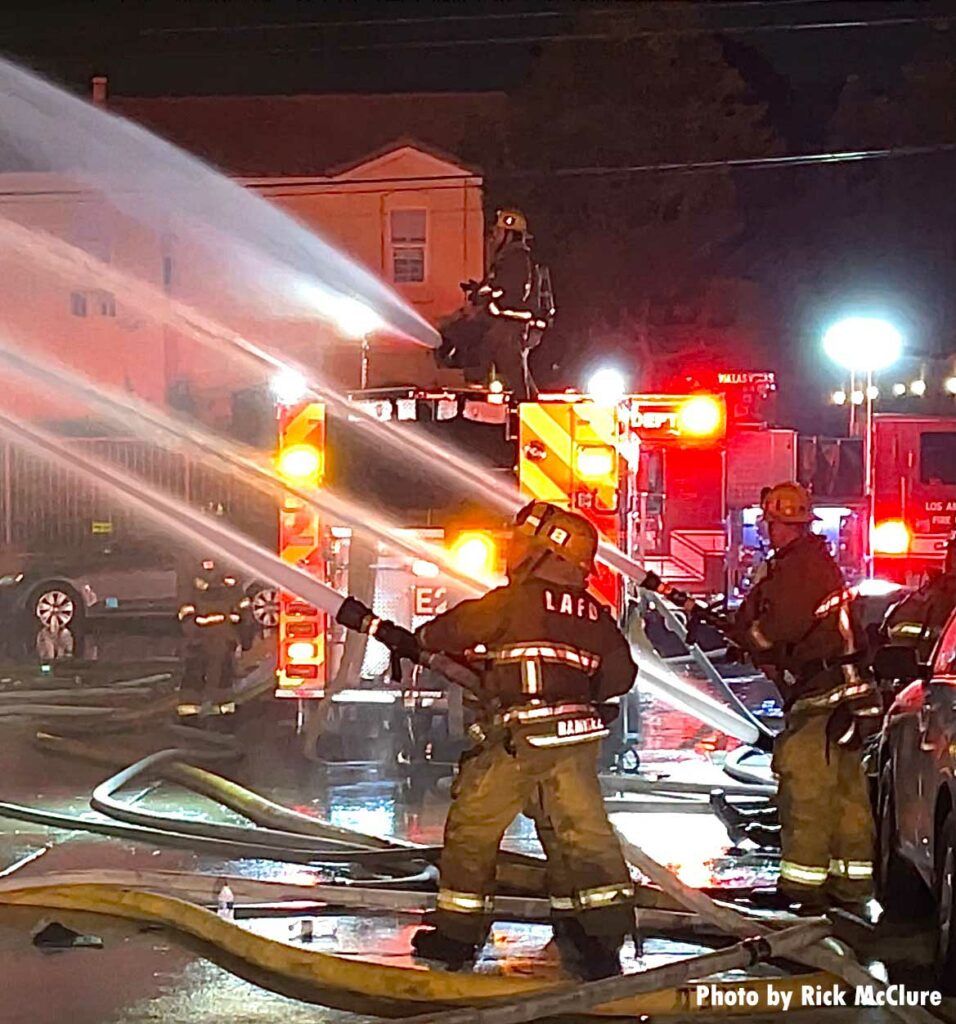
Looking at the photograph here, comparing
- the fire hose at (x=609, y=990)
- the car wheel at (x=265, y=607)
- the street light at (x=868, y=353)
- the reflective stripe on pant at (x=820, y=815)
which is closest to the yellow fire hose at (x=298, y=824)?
the reflective stripe on pant at (x=820, y=815)

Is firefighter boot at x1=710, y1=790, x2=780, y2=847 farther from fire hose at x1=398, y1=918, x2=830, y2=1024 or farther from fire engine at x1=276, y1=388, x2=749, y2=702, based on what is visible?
fire hose at x1=398, y1=918, x2=830, y2=1024

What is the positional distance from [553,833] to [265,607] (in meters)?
9.35

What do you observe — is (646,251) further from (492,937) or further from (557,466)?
(492,937)

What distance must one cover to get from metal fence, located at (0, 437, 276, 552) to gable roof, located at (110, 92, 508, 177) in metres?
9.54

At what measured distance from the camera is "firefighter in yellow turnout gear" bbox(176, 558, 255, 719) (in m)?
13.3

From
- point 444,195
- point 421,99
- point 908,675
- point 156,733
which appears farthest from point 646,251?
point 908,675

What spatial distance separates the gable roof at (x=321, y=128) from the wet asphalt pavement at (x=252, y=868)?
67.4ft

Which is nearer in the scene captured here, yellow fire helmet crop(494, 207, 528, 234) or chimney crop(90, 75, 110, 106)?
yellow fire helmet crop(494, 207, 528, 234)

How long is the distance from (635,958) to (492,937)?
64 cm

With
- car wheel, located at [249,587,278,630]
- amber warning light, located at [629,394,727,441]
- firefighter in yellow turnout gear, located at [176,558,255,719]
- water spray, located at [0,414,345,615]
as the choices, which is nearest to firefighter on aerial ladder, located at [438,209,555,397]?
amber warning light, located at [629,394,727,441]

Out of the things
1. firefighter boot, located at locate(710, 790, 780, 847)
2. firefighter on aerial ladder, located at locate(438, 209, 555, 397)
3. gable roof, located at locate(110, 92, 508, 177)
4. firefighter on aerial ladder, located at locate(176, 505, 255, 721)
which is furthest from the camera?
gable roof, located at locate(110, 92, 508, 177)

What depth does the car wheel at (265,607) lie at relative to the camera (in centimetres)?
1514

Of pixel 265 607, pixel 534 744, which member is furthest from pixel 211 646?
pixel 534 744

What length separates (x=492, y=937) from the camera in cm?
687
